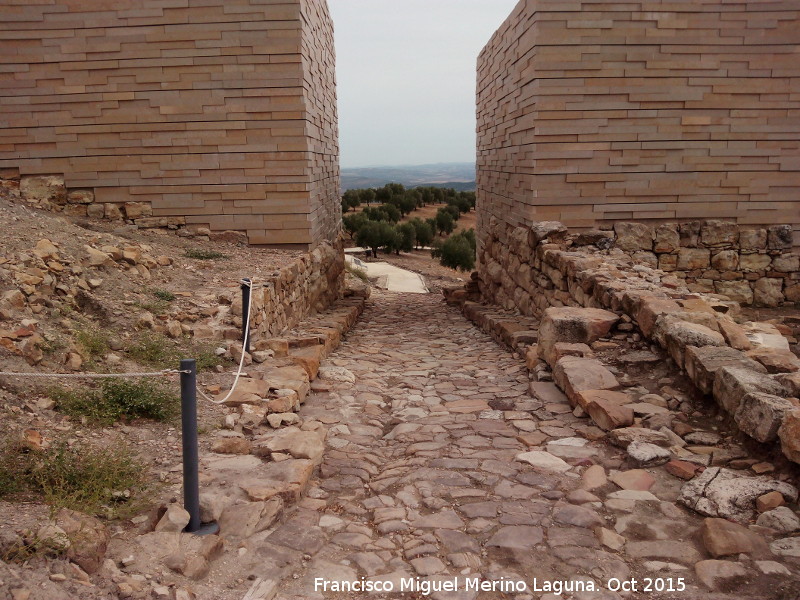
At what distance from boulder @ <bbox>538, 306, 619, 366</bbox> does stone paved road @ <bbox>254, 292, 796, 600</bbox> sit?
538 millimetres

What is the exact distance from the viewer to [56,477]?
2777mm

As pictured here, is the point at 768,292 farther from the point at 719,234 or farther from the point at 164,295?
the point at 164,295

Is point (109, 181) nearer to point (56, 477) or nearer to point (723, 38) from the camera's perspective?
point (56, 477)

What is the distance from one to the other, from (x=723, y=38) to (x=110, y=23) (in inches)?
296

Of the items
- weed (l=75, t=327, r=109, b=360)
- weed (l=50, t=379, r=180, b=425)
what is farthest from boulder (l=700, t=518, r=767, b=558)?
weed (l=75, t=327, r=109, b=360)

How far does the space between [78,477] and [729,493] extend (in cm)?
301

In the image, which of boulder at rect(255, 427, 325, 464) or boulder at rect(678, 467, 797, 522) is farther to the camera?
boulder at rect(255, 427, 325, 464)

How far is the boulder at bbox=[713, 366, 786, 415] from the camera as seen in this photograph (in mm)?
3424

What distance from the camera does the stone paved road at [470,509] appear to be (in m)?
2.59

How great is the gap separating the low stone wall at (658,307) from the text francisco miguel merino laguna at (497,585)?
1035 millimetres

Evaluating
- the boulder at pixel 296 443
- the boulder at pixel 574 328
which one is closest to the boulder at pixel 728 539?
the boulder at pixel 296 443

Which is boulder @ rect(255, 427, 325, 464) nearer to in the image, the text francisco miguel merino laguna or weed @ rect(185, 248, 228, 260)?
the text francisco miguel merino laguna

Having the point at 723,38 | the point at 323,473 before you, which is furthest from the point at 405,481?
the point at 723,38

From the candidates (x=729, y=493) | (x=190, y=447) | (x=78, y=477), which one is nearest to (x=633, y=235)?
(x=729, y=493)
